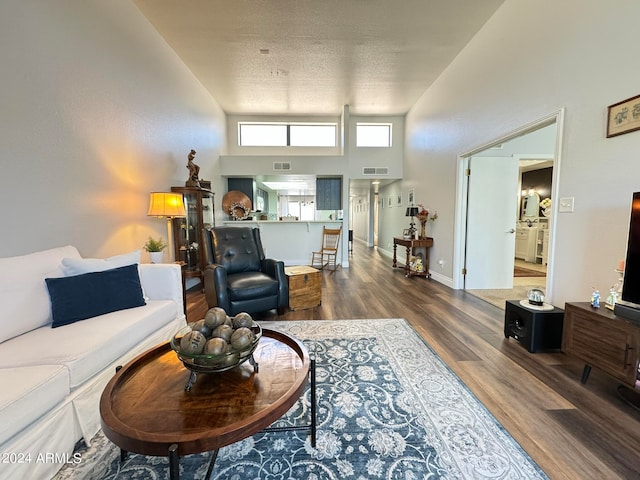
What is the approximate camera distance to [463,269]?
13.2ft

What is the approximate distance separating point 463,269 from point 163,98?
4771mm

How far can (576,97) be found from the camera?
2.20m

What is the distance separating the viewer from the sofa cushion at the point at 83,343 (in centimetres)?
127

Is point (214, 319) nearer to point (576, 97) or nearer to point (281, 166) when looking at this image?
point (576, 97)

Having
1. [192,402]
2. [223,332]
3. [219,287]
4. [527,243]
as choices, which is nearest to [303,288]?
[219,287]

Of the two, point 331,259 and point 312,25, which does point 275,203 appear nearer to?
point 331,259

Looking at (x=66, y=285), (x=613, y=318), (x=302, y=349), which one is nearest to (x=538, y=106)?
(x=613, y=318)

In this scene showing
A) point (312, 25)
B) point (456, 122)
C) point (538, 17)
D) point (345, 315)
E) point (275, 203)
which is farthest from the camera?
point (275, 203)

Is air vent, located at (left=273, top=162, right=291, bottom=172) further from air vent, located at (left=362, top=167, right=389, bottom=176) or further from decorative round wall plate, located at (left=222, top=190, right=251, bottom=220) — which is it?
air vent, located at (left=362, top=167, right=389, bottom=176)

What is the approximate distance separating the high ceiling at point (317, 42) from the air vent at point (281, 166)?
1.28m

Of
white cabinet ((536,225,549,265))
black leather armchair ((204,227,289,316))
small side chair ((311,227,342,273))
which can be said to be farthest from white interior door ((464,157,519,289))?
white cabinet ((536,225,549,265))

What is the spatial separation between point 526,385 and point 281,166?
5405mm

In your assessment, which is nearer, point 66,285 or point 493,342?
point 66,285

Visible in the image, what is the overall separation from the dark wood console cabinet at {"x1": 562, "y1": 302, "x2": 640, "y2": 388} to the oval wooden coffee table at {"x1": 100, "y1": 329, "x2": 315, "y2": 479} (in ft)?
5.82
